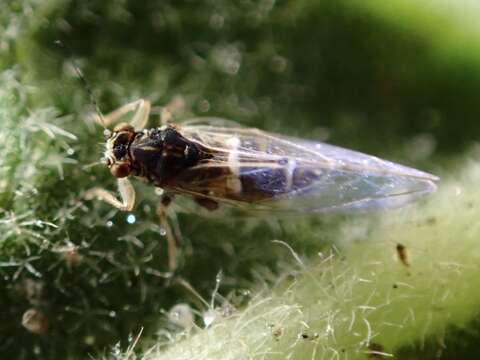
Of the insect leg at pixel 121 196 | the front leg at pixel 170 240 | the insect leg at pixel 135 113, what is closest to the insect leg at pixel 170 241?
the front leg at pixel 170 240

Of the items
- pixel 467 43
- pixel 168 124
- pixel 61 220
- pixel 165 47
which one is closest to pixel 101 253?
pixel 61 220

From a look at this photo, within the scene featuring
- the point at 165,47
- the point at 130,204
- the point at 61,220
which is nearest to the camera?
the point at 61,220

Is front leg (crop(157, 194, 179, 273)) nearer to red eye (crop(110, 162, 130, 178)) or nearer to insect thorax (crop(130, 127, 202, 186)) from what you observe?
red eye (crop(110, 162, 130, 178))

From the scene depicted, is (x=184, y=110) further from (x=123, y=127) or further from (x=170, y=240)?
(x=170, y=240)

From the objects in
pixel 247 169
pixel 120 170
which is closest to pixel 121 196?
pixel 120 170

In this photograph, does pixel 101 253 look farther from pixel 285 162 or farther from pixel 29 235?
pixel 285 162

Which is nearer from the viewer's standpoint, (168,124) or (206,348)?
(206,348)

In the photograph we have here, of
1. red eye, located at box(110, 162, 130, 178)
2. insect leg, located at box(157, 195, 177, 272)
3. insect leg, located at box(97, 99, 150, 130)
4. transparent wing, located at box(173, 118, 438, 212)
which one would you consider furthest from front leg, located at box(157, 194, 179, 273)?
insect leg, located at box(97, 99, 150, 130)
